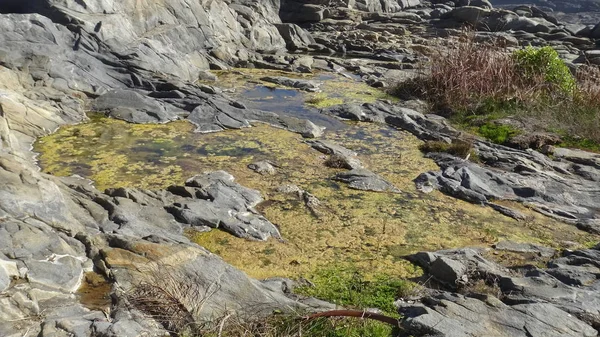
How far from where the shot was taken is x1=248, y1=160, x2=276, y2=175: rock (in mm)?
10154

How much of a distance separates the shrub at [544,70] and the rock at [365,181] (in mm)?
7093

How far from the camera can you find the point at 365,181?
32.4ft

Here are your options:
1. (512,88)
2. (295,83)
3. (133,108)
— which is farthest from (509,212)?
(295,83)

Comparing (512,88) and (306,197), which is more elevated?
(512,88)

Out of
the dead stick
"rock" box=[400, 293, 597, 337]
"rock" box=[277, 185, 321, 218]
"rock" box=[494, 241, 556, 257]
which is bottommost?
"rock" box=[277, 185, 321, 218]

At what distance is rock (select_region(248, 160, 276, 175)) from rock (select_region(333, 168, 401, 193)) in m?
1.23

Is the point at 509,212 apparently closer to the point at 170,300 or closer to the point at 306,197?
the point at 306,197

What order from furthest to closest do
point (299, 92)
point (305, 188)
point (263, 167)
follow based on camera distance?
point (299, 92), point (263, 167), point (305, 188)

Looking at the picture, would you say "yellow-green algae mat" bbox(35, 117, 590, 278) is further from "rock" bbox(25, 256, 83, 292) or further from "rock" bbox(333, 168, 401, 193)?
"rock" bbox(25, 256, 83, 292)

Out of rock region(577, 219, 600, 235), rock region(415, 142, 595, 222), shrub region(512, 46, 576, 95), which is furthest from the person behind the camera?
shrub region(512, 46, 576, 95)

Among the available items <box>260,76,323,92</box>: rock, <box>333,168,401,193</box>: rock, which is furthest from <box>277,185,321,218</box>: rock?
<box>260,76,323,92</box>: rock

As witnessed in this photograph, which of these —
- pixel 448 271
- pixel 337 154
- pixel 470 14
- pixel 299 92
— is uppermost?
pixel 448 271

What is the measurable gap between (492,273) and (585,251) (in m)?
1.69

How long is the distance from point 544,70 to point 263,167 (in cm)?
924
